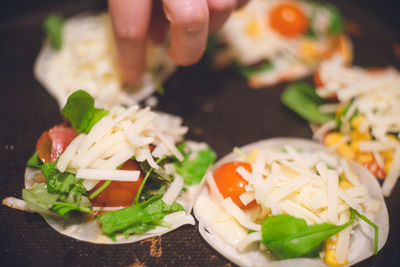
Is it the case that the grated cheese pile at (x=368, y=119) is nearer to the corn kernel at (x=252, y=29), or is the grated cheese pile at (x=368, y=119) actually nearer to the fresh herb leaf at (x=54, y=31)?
the corn kernel at (x=252, y=29)

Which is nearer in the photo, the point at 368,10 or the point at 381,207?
the point at 381,207

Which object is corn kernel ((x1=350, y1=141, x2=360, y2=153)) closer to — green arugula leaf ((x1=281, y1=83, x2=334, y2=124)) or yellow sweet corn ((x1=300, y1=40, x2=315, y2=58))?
green arugula leaf ((x1=281, y1=83, x2=334, y2=124))

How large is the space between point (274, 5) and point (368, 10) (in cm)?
75

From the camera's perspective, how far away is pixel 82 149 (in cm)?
145

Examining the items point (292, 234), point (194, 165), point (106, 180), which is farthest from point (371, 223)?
point (106, 180)

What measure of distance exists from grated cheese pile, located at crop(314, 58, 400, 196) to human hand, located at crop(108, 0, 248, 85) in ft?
2.26

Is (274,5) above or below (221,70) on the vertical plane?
above

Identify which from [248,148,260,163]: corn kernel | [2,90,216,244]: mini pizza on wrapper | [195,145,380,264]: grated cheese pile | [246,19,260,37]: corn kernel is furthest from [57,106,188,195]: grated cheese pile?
[246,19,260,37]: corn kernel

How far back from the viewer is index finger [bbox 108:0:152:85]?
1.62 meters

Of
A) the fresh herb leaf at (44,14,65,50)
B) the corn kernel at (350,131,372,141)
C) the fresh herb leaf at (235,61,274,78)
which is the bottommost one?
the corn kernel at (350,131,372,141)

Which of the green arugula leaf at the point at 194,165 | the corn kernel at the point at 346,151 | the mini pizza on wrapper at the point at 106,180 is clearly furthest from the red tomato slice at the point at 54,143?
the corn kernel at the point at 346,151

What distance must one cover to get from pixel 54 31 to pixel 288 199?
167 cm

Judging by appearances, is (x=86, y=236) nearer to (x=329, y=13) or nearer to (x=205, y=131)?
(x=205, y=131)

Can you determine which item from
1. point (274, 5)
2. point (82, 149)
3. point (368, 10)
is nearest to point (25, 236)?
point (82, 149)
